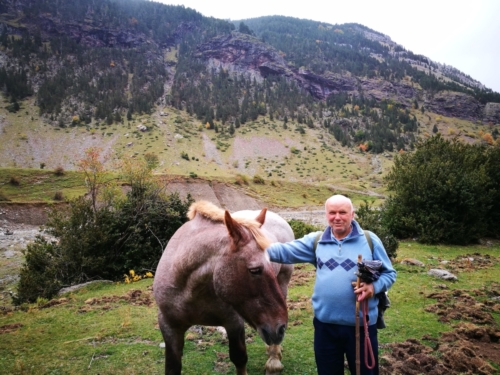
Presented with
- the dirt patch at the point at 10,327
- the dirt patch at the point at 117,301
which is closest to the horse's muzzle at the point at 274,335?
the dirt patch at the point at 117,301

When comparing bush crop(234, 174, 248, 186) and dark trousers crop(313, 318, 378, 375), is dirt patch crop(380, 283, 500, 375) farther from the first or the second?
bush crop(234, 174, 248, 186)

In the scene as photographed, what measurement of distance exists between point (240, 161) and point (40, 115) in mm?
60349

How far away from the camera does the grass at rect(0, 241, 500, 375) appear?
5.07 metres

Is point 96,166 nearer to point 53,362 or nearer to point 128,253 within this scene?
point 128,253

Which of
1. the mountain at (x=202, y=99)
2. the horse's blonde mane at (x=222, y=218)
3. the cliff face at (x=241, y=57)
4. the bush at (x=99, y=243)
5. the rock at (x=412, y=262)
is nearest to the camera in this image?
the horse's blonde mane at (x=222, y=218)

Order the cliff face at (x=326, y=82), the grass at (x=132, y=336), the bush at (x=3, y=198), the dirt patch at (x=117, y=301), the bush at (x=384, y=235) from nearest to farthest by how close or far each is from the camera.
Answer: the grass at (x=132, y=336) → the dirt patch at (x=117, y=301) → the bush at (x=384, y=235) → the bush at (x=3, y=198) → the cliff face at (x=326, y=82)

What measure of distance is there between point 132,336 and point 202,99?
11222cm

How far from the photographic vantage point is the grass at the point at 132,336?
5.07 meters

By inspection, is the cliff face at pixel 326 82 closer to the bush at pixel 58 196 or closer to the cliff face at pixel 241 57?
the cliff face at pixel 241 57

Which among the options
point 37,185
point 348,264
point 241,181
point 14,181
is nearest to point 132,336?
point 348,264

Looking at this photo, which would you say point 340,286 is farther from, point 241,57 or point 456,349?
point 241,57

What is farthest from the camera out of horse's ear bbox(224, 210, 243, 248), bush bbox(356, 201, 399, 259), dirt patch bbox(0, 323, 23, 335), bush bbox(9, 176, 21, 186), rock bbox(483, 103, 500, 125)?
rock bbox(483, 103, 500, 125)

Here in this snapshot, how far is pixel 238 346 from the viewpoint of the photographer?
400cm

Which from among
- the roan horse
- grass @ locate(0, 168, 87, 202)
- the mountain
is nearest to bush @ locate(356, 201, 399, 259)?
the roan horse
